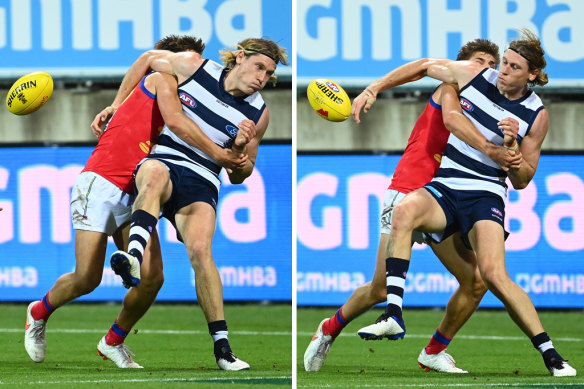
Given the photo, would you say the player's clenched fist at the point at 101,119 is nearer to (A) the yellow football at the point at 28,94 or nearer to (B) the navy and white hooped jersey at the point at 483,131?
(A) the yellow football at the point at 28,94

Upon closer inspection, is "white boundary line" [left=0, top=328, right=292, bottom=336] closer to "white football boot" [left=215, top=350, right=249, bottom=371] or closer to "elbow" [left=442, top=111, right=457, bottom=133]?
"white football boot" [left=215, top=350, right=249, bottom=371]

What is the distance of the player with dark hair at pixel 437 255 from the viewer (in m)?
7.18

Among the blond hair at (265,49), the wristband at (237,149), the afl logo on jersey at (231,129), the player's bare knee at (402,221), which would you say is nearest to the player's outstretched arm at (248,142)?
the wristband at (237,149)

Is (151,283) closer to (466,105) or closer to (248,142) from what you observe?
(248,142)

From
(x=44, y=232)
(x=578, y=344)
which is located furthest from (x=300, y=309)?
(x=578, y=344)

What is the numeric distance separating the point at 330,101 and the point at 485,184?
111 centimetres

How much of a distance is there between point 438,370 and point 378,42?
403 inches

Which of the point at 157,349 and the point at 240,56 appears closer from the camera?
the point at 240,56

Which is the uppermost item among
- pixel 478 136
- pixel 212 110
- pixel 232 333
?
pixel 212 110

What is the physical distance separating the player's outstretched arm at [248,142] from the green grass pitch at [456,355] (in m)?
1.28

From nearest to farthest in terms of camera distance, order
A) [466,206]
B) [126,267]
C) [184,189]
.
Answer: [126,267]
[466,206]
[184,189]

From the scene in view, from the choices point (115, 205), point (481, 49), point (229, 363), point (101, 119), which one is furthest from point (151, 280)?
point (481, 49)

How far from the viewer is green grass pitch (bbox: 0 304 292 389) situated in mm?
6383

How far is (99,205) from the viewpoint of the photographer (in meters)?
7.25
